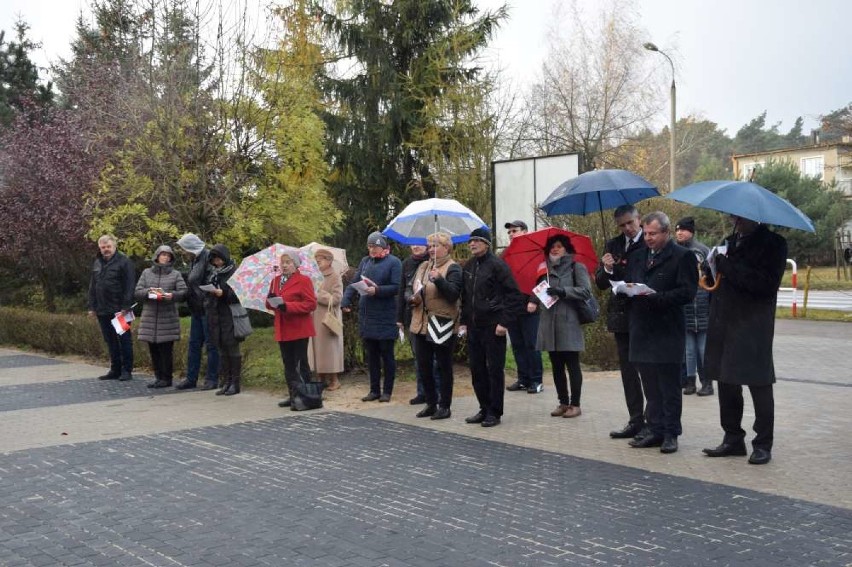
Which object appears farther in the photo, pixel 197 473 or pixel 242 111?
pixel 242 111

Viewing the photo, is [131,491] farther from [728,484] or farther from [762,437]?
[762,437]

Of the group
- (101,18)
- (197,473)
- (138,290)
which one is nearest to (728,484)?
(197,473)

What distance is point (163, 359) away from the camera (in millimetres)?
13195

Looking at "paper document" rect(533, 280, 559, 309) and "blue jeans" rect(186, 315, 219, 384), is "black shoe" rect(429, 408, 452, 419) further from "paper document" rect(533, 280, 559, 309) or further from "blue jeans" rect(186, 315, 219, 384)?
"blue jeans" rect(186, 315, 219, 384)

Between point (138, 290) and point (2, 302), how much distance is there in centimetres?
2173

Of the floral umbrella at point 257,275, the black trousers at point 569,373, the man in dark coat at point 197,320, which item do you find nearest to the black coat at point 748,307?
the black trousers at point 569,373

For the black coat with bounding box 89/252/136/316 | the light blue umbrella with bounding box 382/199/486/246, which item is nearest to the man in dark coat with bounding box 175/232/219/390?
the black coat with bounding box 89/252/136/316

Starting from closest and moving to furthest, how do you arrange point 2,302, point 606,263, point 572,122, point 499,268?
point 606,263, point 499,268, point 2,302, point 572,122

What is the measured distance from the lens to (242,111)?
15258 millimetres

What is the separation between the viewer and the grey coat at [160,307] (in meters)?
13.1

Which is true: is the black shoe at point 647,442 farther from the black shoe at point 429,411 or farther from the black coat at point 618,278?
the black shoe at point 429,411

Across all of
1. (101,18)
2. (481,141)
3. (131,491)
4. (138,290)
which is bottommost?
(131,491)

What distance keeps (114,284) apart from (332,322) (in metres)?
3.89

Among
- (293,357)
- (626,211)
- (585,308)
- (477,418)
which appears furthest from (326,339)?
(626,211)
